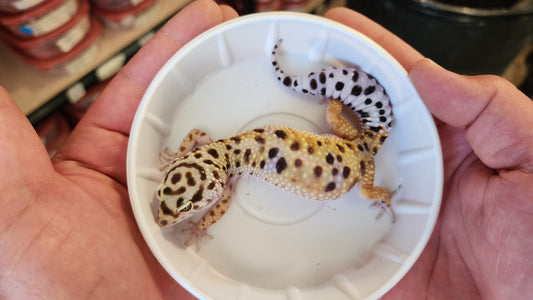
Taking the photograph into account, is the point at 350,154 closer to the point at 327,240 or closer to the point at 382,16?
the point at 327,240

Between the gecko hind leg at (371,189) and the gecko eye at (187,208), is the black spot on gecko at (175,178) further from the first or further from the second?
the gecko hind leg at (371,189)

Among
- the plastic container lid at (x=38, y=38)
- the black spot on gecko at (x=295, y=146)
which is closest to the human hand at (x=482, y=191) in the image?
the black spot on gecko at (x=295, y=146)

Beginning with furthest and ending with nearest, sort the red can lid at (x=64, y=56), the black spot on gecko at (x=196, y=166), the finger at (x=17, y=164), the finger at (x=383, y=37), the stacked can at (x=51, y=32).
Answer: the red can lid at (x=64, y=56), the finger at (x=383, y=37), the stacked can at (x=51, y=32), the black spot on gecko at (x=196, y=166), the finger at (x=17, y=164)

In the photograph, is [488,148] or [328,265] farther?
[328,265]

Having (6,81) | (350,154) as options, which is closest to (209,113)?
(350,154)

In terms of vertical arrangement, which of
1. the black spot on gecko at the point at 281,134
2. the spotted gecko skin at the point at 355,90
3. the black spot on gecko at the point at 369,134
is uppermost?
the spotted gecko skin at the point at 355,90

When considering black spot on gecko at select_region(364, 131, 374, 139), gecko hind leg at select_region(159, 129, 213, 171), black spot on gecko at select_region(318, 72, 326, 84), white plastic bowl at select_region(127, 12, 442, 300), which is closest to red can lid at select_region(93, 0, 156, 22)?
white plastic bowl at select_region(127, 12, 442, 300)

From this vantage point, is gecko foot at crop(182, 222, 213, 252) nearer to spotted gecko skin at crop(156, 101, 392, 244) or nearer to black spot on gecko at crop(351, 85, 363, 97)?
spotted gecko skin at crop(156, 101, 392, 244)
